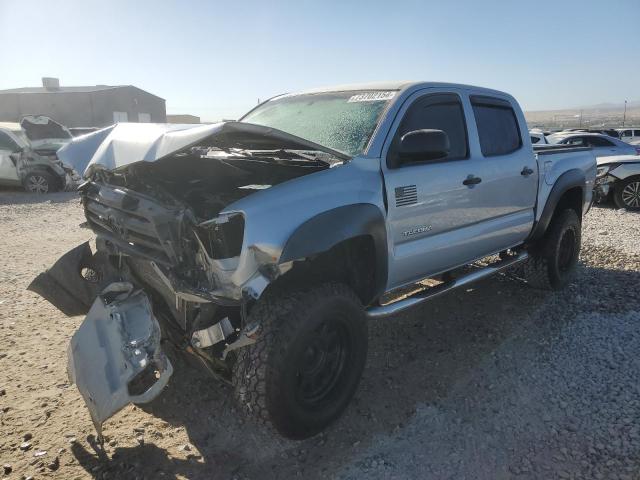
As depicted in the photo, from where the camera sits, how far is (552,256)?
17.0ft

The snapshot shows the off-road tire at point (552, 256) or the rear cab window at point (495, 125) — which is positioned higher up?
the rear cab window at point (495, 125)

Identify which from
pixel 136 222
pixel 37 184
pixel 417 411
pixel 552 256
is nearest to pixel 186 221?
pixel 136 222

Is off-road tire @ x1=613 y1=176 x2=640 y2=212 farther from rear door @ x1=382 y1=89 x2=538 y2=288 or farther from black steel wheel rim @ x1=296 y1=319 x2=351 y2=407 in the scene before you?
black steel wheel rim @ x1=296 y1=319 x2=351 y2=407

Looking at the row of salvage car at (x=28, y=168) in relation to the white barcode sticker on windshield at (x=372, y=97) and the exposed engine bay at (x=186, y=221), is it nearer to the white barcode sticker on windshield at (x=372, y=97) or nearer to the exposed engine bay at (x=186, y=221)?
the exposed engine bay at (x=186, y=221)

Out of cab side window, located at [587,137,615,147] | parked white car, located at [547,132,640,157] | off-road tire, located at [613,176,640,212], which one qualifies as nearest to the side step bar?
off-road tire, located at [613,176,640,212]

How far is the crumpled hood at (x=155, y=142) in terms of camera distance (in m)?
2.56

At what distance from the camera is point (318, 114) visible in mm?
3805

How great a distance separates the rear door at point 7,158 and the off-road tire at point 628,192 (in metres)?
14.2

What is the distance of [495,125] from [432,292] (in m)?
1.75

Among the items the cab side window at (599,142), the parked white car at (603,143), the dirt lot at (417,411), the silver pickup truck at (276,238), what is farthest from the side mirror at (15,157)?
the cab side window at (599,142)

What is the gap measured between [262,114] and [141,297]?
205 cm

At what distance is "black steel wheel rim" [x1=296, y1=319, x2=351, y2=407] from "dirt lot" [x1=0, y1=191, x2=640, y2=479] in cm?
28

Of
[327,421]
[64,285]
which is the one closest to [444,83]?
[327,421]

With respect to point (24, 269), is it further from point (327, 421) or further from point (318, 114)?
point (327, 421)
